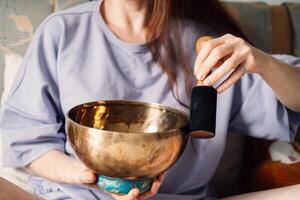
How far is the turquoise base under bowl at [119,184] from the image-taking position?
24.8 inches

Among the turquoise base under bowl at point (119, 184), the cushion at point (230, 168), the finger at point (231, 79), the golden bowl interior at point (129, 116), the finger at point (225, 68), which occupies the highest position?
the finger at point (225, 68)

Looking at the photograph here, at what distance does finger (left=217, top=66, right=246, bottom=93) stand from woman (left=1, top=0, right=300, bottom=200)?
9 cm

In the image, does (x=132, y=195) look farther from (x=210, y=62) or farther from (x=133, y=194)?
(x=210, y=62)

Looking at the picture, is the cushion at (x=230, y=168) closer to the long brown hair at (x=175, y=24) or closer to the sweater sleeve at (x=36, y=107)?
the long brown hair at (x=175, y=24)

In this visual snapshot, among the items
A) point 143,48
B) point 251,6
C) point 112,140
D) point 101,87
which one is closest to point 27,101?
point 101,87

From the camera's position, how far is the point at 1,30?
1.04 metres

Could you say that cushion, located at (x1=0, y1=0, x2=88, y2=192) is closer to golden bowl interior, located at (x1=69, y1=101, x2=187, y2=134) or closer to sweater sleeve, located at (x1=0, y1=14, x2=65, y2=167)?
sweater sleeve, located at (x1=0, y1=14, x2=65, y2=167)

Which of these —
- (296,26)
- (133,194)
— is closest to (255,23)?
(296,26)

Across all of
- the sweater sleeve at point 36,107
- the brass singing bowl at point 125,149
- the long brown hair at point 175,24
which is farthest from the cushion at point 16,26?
the brass singing bowl at point 125,149

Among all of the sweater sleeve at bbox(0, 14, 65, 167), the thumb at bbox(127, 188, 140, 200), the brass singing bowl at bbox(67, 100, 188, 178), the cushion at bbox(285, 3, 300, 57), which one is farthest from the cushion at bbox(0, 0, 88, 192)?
the cushion at bbox(285, 3, 300, 57)

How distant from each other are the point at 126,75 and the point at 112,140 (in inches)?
13.2

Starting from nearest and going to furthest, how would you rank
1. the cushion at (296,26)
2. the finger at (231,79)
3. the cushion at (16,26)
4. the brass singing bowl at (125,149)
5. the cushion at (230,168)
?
the brass singing bowl at (125,149) < the finger at (231,79) < the cushion at (16,26) < the cushion at (230,168) < the cushion at (296,26)

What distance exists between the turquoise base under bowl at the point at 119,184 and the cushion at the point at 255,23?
0.70 meters

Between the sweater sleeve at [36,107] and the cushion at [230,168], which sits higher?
the sweater sleeve at [36,107]
